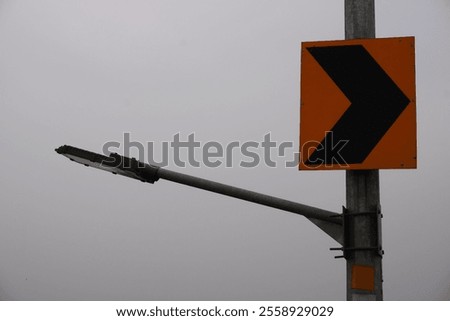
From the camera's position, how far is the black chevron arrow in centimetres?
517

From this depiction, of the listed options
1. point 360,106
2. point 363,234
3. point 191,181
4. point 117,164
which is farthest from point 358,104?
point 117,164

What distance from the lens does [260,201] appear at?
599 centimetres

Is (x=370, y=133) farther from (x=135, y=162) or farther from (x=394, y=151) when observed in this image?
(x=135, y=162)

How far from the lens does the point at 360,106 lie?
17.3 ft

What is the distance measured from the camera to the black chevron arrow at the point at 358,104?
5.17m

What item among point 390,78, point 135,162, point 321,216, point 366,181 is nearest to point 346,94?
point 390,78

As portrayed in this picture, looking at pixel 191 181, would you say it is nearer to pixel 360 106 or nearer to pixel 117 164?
pixel 117 164

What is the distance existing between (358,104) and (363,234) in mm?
1086

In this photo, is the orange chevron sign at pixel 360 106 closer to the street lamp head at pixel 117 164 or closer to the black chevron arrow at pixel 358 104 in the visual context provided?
the black chevron arrow at pixel 358 104

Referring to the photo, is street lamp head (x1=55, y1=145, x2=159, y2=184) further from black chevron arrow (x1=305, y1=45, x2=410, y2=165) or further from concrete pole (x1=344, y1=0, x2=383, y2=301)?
concrete pole (x1=344, y1=0, x2=383, y2=301)

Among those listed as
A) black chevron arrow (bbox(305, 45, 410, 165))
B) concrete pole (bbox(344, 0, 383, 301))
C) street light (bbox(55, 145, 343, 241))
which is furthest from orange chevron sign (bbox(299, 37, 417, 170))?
street light (bbox(55, 145, 343, 241))

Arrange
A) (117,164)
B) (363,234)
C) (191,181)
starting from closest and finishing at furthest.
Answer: (363,234)
(191,181)
(117,164)

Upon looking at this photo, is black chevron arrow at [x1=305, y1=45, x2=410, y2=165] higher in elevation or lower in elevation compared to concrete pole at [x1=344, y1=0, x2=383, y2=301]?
higher

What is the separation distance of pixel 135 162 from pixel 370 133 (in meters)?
2.53
